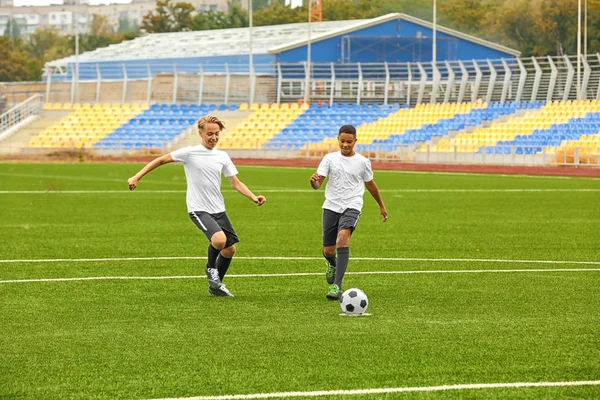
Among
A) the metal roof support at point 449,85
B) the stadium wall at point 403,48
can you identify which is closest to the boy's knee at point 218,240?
the metal roof support at point 449,85

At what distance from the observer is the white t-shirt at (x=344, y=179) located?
1171 cm

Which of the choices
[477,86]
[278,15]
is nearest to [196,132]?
[477,86]

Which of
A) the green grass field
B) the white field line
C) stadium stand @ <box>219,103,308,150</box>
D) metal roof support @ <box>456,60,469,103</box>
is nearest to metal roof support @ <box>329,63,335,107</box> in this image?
stadium stand @ <box>219,103,308,150</box>

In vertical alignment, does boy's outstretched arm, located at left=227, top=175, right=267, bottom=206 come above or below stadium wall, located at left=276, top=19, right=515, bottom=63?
below

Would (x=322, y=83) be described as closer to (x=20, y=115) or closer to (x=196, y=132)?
(x=196, y=132)

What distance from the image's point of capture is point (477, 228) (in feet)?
63.8

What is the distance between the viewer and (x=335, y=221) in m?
11.8

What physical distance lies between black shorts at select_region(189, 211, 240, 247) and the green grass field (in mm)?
657

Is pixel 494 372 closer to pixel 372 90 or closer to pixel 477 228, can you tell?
pixel 477 228

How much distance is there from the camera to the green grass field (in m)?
7.72

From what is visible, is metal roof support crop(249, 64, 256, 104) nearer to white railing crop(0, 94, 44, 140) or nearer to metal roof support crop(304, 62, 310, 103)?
metal roof support crop(304, 62, 310, 103)

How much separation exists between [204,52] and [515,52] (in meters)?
20.3

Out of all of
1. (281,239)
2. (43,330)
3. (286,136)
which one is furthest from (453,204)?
(286,136)

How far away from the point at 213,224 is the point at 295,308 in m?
1.46
